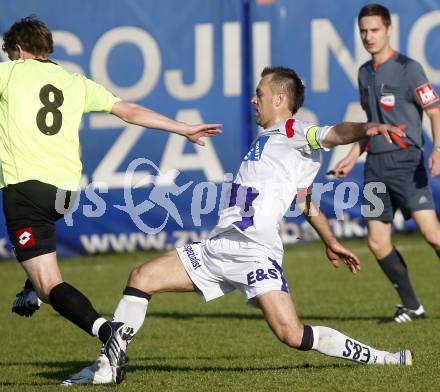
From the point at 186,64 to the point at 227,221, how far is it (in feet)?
23.9

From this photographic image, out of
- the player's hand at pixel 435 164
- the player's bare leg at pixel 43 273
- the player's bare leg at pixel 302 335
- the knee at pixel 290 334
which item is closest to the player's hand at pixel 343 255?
the player's bare leg at pixel 302 335

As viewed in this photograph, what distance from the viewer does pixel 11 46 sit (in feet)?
21.5

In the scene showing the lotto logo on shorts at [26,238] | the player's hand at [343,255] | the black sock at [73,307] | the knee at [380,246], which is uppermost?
the lotto logo on shorts at [26,238]

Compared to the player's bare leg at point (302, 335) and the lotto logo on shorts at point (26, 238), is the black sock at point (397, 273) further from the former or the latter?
the lotto logo on shorts at point (26, 238)

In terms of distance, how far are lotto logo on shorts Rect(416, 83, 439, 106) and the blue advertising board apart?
428cm

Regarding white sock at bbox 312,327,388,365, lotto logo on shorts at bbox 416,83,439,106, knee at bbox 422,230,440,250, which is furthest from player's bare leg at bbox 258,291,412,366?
lotto logo on shorts at bbox 416,83,439,106

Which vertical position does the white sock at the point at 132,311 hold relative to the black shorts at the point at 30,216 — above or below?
below

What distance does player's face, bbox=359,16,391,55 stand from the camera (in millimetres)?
8688

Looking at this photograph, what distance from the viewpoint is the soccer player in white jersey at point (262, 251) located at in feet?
20.0

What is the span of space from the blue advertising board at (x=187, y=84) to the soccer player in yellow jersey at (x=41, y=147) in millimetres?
6481

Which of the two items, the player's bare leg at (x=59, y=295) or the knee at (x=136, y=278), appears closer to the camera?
the player's bare leg at (x=59, y=295)

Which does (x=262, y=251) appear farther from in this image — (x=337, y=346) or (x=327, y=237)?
(x=337, y=346)

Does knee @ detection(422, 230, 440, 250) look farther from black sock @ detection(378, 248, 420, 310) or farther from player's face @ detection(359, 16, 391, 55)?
player's face @ detection(359, 16, 391, 55)

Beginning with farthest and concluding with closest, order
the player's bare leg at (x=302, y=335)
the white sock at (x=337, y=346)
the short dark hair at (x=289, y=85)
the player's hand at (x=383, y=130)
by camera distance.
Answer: the short dark hair at (x=289, y=85)
the white sock at (x=337, y=346)
the player's bare leg at (x=302, y=335)
the player's hand at (x=383, y=130)
